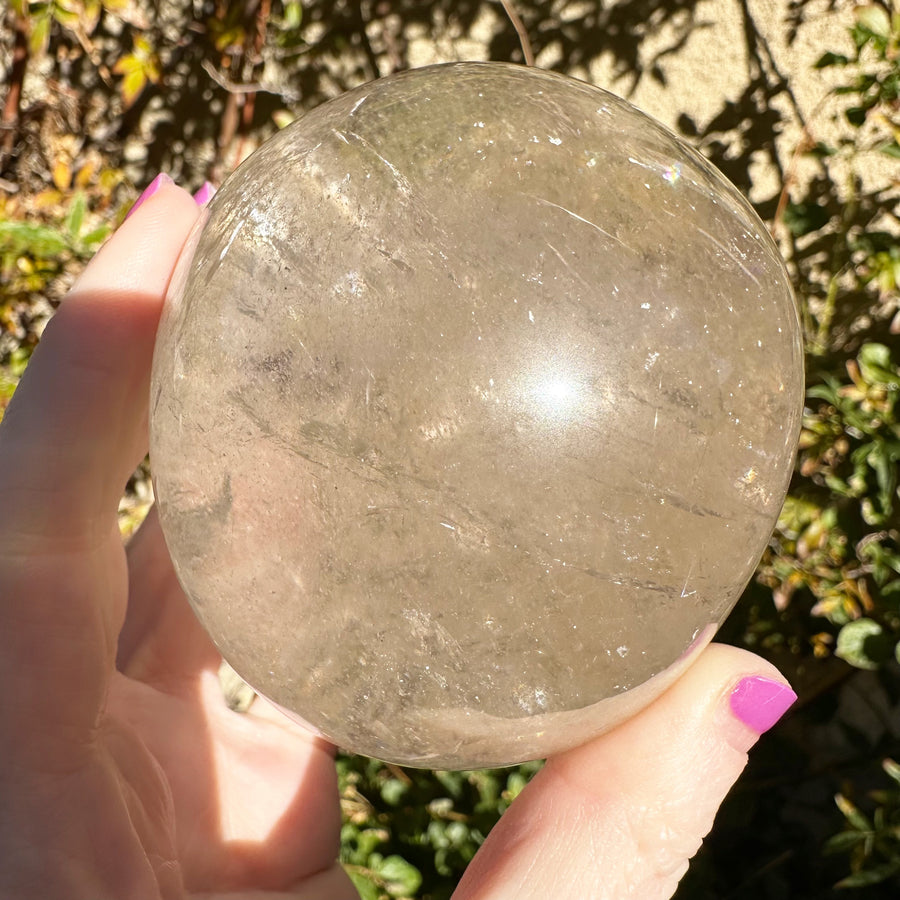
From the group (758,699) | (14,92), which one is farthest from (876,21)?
(14,92)

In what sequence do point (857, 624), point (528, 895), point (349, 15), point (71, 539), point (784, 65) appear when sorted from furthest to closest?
point (349, 15) < point (784, 65) < point (857, 624) < point (71, 539) < point (528, 895)

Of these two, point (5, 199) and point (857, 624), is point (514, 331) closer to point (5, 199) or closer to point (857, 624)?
point (857, 624)

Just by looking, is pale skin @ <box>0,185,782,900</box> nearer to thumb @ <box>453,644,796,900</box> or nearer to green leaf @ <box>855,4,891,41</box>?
thumb @ <box>453,644,796,900</box>

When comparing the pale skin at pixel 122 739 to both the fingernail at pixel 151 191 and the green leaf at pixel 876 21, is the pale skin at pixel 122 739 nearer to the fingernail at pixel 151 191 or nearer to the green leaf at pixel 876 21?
the fingernail at pixel 151 191

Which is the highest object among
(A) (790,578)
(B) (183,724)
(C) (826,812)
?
(A) (790,578)

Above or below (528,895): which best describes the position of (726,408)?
above

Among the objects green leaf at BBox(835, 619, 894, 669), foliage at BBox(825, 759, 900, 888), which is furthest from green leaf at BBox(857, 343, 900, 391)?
foliage at BBox(825, 759, 900, 888)

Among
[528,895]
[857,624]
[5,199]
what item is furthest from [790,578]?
[5,199]

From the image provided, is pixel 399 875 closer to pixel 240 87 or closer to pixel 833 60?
pixel 833 60
